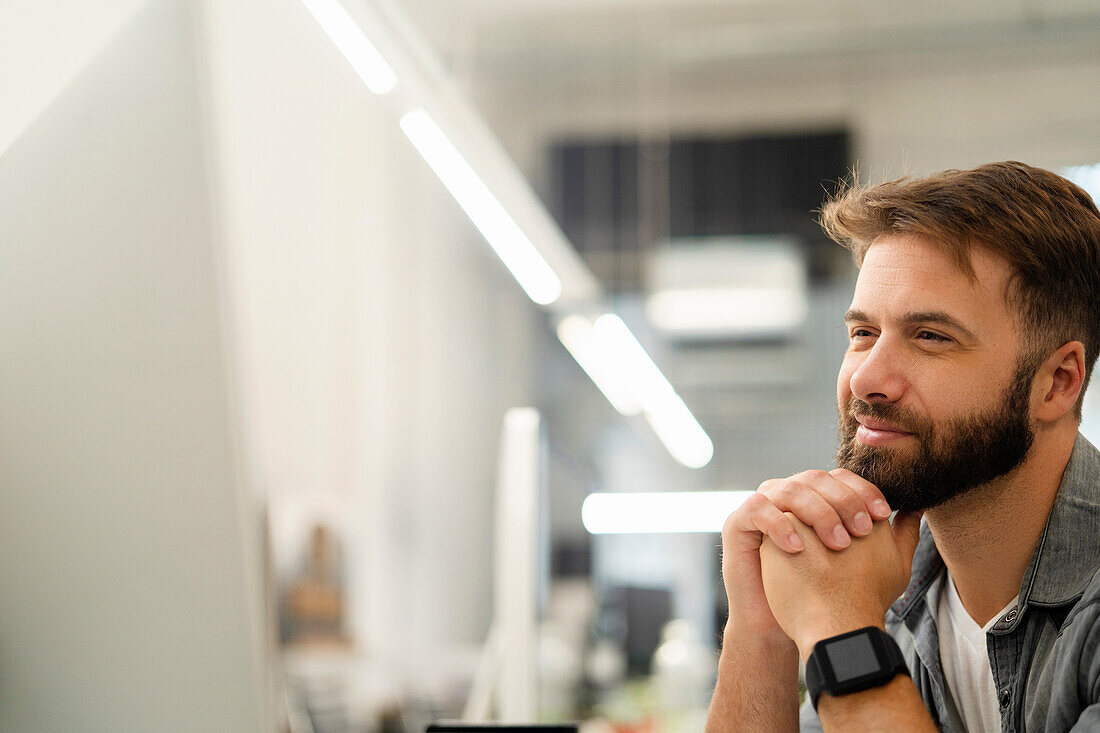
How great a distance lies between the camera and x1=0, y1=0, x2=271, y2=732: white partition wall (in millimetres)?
591

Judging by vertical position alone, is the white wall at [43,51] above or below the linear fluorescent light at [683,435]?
below

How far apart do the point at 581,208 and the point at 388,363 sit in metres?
1.09

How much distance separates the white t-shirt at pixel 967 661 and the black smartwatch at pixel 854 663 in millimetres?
A: 219

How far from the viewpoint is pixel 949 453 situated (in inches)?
37.0

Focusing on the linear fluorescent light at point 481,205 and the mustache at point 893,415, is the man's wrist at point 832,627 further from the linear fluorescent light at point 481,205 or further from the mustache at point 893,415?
the linear fluorescent light at point 481,205

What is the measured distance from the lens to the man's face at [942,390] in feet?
3.09

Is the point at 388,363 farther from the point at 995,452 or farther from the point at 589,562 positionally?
the point at 995,452

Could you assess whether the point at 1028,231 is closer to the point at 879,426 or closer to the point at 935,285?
the point at 935,285

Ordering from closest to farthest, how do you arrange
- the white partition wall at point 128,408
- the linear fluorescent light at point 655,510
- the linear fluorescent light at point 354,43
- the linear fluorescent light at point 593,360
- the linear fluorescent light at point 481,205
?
the white partition wall at point 128,408
the linear fluorescent light at point 354,43
the linear fluorescent light at point 481,205
the linear fluorescent light at point 655,510
the linear fluorescent light at point 593,360

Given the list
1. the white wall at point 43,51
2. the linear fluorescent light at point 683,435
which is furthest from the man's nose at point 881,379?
the linear fluorescent light at point 683,435

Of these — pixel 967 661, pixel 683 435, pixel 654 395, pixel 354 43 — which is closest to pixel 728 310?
pixel 683 435

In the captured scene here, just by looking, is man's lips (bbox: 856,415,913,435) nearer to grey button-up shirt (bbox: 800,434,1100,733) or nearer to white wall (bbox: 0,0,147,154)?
grey button-up shirt (bbox: 800,434,1100,733)

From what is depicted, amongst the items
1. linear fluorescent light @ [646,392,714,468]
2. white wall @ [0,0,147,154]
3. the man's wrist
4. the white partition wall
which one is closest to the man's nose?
the man's wrist

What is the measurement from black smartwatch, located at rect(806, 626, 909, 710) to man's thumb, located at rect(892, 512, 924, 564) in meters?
0.17
